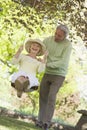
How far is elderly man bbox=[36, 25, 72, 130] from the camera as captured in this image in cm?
721

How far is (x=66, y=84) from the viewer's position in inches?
1264

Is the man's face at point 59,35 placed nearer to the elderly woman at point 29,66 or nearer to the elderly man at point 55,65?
the elderly man at point 55,65

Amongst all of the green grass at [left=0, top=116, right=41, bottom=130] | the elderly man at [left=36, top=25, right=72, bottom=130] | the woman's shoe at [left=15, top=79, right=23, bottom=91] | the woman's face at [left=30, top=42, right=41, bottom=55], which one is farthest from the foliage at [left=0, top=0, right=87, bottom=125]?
the green grass at [left=0, top=116, right=41, bottom=130]

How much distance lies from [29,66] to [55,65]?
19.7 inches

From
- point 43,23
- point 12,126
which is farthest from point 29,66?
point 43,23

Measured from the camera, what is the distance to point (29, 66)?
7.41 m

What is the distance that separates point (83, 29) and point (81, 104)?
2586cm

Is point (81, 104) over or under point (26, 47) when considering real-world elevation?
under

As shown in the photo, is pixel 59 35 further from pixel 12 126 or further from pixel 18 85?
pixel 12 126

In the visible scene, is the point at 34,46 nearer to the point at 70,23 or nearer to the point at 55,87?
the point at 55,87

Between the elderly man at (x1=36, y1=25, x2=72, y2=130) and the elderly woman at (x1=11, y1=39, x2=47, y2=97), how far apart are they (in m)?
0.14

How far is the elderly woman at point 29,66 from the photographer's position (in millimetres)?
7215

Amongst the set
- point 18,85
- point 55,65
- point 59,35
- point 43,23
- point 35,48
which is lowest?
point 43,23

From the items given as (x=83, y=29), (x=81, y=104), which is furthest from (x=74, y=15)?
(x=81, y=104)
